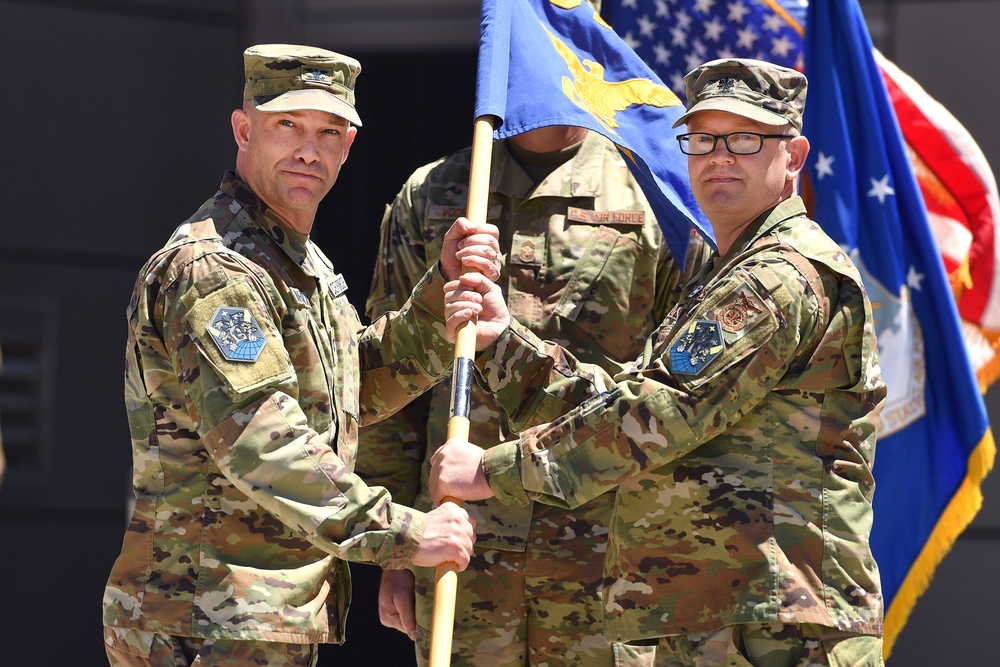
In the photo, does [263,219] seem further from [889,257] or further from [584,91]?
[889,257]

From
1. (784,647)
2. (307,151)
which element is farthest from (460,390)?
(784,647)

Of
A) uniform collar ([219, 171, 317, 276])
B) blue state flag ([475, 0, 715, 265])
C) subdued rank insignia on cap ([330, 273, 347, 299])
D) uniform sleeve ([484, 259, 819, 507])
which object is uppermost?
blue state flag ([475, 0, 715, 265])

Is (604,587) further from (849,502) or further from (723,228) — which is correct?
(723,228)

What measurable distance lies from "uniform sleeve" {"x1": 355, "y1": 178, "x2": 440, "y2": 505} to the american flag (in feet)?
3.60

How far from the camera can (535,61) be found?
383 cm

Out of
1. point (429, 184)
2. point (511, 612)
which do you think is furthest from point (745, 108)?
point (511, 612)

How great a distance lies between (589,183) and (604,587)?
1302mm

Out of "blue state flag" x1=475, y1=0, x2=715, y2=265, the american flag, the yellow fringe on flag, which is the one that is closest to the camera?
"blue state flag" x1=475, y1=0, x2=715, y2=265

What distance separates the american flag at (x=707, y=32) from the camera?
15.2ft

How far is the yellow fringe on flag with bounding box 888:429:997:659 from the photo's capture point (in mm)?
4375

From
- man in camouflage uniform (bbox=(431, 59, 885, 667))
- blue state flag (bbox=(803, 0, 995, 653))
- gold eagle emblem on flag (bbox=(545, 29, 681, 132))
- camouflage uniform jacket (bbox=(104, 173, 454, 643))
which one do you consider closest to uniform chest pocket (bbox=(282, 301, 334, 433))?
camouflage uniform jacket (bbox=(104, 173, 454, 643))

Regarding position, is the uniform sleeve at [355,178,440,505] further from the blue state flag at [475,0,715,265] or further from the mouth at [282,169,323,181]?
the mouth at [282,169,323,181]

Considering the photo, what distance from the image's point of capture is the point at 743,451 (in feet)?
10.1

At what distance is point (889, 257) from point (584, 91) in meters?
1.32
